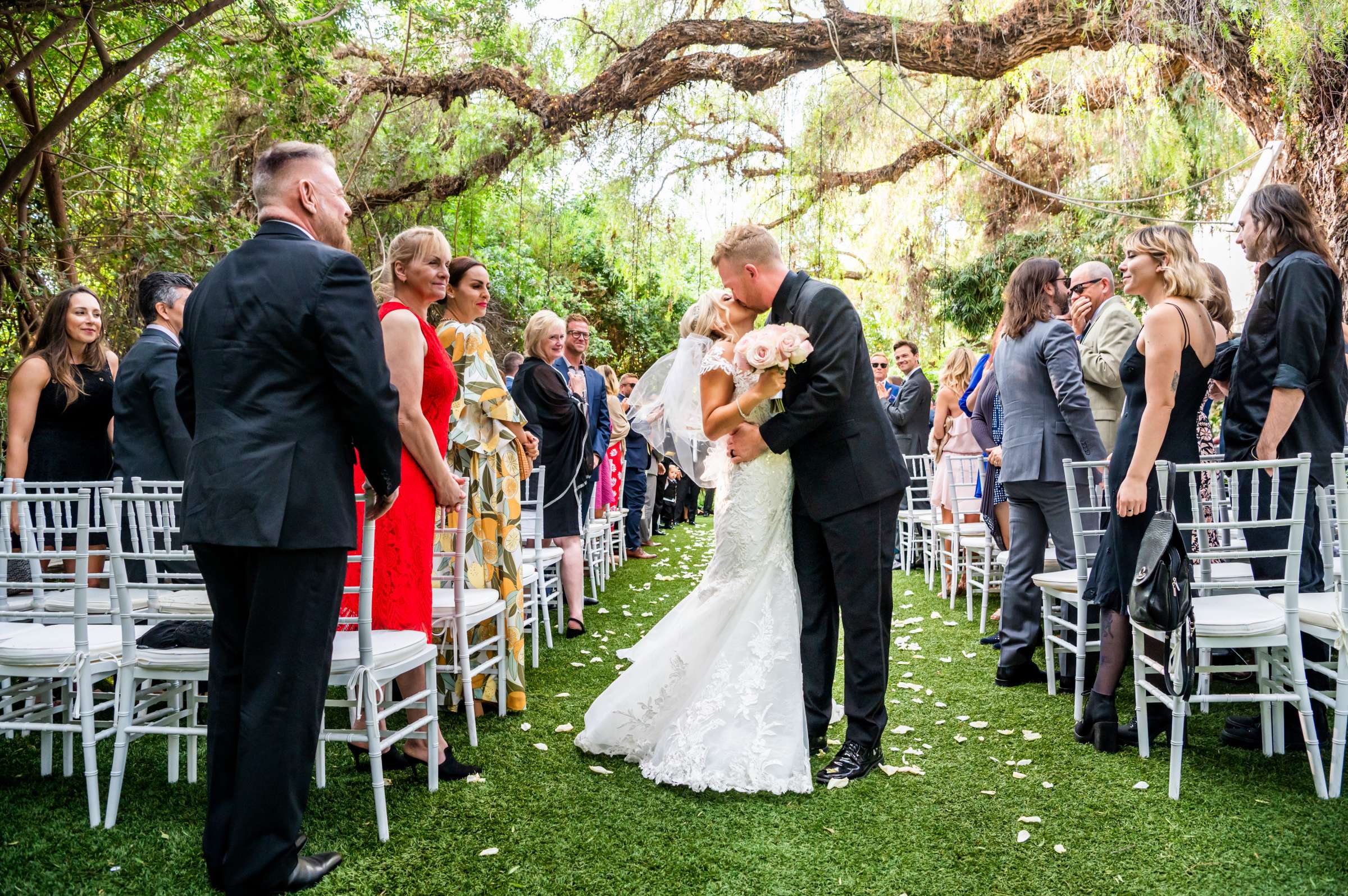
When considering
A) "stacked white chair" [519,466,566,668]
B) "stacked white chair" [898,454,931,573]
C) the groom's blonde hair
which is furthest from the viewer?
"stacked white chair" [898,454,931,573]

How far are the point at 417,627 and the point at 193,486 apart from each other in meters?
1.08

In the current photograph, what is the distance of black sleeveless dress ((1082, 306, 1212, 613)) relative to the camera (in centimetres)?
317

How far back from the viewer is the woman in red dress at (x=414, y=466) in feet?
9.79

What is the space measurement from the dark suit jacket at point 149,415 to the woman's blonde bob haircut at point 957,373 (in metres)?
5.21

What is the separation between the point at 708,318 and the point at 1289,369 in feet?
6.88

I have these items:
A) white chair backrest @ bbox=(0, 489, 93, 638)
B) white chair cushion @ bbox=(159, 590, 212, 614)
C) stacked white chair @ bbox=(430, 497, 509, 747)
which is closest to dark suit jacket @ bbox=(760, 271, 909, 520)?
stacked white chair @ bbox=(430, 497, 509, 747)

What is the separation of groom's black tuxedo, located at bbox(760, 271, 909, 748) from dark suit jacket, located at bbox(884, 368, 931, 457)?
4.82m

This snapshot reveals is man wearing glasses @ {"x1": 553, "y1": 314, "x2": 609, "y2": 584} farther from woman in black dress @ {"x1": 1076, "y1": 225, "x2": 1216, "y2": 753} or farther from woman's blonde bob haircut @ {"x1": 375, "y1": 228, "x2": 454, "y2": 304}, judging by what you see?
woman in black dress @ {"x1": 1076, "y1": 225, "x2": 1216, "y2": 753}

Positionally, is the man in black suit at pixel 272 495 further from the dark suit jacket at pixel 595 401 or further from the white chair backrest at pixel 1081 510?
the dark suit jacket at pixel 595 401

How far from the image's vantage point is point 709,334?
135 inches

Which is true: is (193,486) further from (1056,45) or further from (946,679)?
(1056,45)

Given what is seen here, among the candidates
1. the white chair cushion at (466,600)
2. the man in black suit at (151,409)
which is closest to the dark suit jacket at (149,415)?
the man in black suit at (151,409)

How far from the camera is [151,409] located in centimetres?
378

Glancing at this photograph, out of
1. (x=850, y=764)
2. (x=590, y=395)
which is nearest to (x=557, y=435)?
(x=590, y=395)
